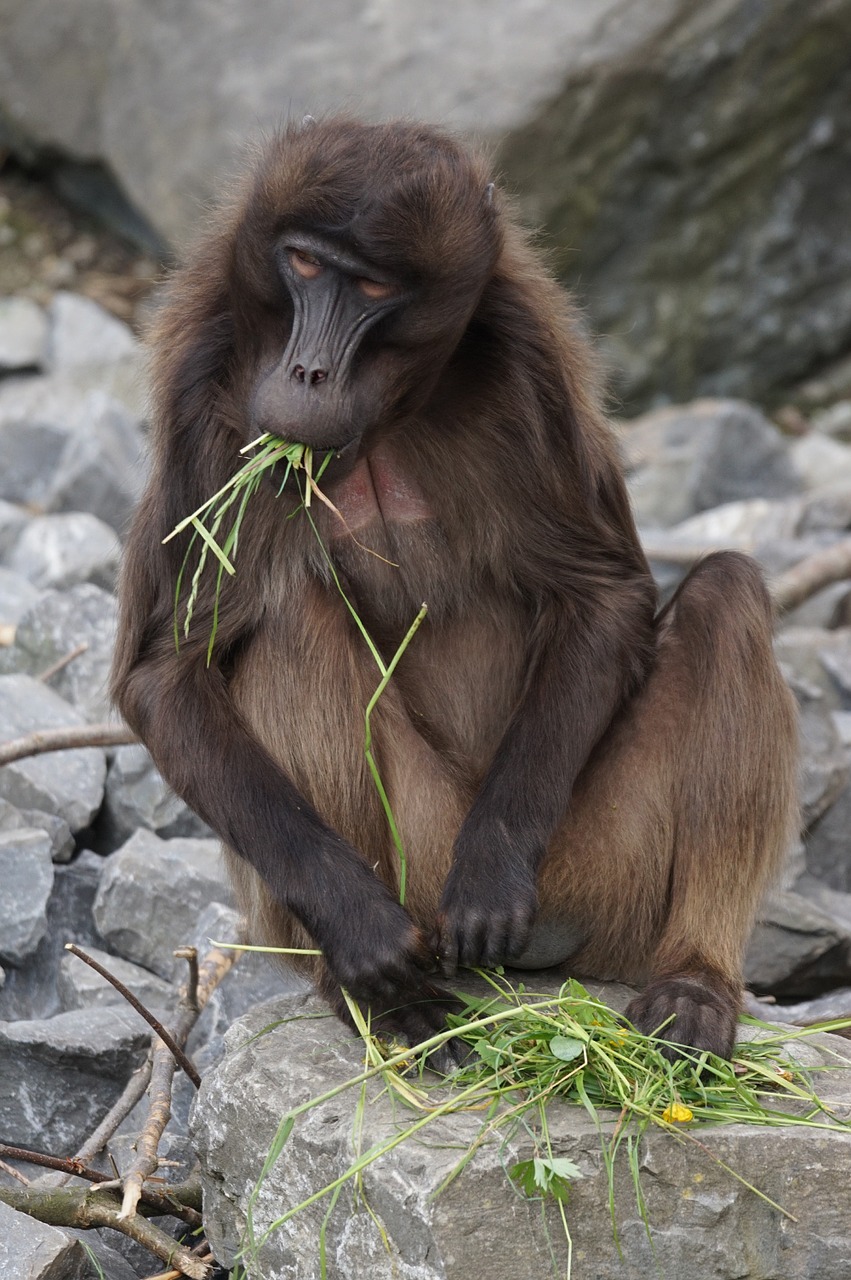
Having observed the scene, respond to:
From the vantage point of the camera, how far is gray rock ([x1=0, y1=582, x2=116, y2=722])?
6570mm

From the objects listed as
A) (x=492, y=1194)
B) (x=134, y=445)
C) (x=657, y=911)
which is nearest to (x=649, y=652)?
(x=657, y=911)

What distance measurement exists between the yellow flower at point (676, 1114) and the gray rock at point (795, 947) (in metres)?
1.97

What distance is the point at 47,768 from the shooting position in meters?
5.85

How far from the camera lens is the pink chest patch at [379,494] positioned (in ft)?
14.1

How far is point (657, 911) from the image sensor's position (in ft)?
13.8

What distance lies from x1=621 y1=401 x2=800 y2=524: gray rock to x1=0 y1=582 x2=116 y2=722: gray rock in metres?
4.08

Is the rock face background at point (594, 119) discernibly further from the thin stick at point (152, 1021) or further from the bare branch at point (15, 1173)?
the bare branch at point (15, 1173)

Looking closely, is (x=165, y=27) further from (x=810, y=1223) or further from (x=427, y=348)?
(x=810, y=1223)

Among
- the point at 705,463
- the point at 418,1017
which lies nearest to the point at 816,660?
the point at 705,463

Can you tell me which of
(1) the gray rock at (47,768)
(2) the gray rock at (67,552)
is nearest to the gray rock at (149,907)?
(1) the gray rock at (47,768)

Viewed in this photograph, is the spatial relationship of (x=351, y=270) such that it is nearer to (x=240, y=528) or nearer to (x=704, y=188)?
(x=240, y=528)

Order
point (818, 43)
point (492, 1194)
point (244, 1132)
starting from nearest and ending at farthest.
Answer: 1. point (492, 1194)
2. point (244, 1132)
3. point (818, 43)

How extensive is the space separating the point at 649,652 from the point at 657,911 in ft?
2.24

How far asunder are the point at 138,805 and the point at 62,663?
0.73 metres
